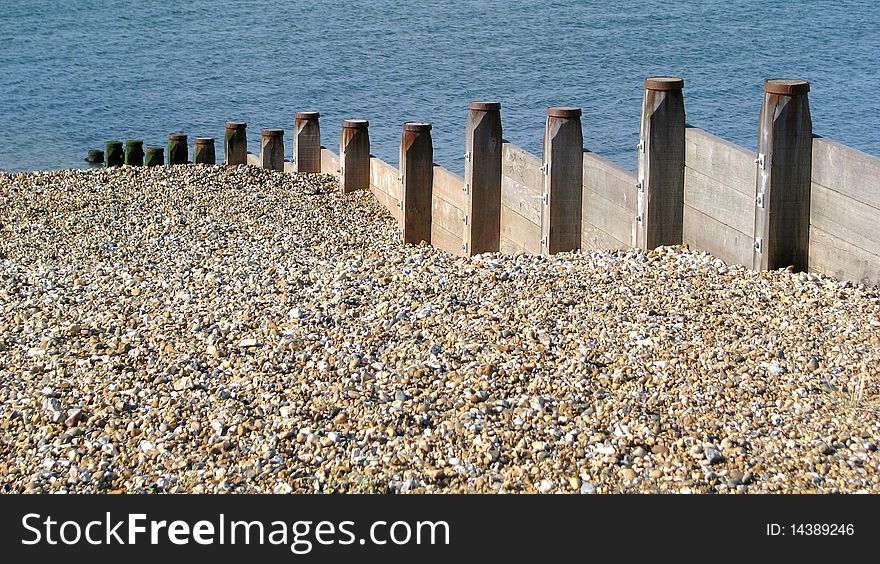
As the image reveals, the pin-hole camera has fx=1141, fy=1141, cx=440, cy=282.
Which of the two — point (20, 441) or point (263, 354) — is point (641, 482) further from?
point (20, 441)

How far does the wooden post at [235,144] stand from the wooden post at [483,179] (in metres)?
6.99

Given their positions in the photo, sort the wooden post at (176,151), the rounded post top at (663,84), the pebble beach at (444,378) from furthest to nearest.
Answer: the wooden post at (176,151) → the rounded post top at (663,84) → the pebble beach at (444,378)

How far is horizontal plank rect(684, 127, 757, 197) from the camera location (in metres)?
7.23

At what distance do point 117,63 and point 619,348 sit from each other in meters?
36.3

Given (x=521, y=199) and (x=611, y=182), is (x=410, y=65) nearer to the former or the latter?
(x=521, y=199)

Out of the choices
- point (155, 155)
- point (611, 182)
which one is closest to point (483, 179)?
point (611, 182)

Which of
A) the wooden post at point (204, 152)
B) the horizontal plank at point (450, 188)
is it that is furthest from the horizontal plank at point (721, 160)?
the wooden post at point (204, 152)

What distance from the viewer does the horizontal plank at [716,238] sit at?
7.34m

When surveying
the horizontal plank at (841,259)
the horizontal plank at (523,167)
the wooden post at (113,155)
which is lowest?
the wooden post at (113,155)

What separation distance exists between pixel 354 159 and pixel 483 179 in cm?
424

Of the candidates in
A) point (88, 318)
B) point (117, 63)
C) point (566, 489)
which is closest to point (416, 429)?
point (566, 489)

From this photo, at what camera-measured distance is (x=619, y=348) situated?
19.5 ft

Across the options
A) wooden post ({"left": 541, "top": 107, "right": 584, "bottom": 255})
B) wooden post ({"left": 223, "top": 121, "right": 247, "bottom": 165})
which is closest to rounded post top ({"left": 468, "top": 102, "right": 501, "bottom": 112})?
wooden post ({"left": 541, "top": 107, "right": 584, "bottom": 255})

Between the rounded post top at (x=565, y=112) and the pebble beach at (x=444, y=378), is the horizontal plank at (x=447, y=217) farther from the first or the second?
the pebble beach at (x=444, y=378)
